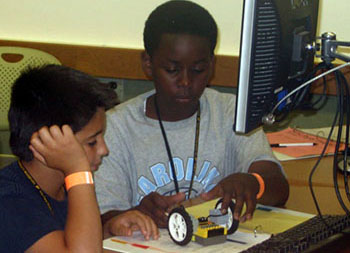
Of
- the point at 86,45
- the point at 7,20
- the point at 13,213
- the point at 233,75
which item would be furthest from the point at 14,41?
the point at 13,213

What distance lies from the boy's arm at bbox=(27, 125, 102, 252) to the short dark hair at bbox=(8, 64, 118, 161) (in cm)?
3

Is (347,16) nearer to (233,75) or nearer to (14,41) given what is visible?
(233,75)

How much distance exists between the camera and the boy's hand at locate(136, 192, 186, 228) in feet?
5.32

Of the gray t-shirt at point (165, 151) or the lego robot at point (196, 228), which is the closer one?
the lego robot at point (196, 228)

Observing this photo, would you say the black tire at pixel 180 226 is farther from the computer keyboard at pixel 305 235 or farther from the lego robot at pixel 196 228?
the computer keyboard at pixel 305 235

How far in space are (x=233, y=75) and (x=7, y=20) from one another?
1.23 metres

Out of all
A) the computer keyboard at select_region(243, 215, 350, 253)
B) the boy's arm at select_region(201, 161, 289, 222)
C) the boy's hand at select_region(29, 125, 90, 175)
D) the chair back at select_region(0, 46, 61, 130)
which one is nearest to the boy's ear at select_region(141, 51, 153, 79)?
the boy's arm at select_region(201, 161, 289, 222)

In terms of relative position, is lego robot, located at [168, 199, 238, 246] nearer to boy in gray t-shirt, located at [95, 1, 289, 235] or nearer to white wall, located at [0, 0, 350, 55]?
boy in gray t-shirt, located at [95, 1, 289, 235]

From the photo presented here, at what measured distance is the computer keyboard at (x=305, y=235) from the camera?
141cm

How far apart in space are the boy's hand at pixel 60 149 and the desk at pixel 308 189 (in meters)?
0.62

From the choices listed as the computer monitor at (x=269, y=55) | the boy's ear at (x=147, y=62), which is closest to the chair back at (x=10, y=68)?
the boy's ear at (x=147, y=62)

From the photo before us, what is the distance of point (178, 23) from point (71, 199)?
0.68 m

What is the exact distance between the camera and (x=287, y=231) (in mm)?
1556

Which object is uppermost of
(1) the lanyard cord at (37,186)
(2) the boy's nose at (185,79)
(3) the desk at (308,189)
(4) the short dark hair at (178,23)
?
(4) the short dark hair at (178,23)
